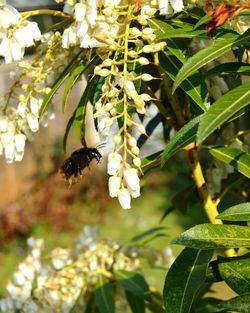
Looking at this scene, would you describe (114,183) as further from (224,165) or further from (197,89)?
(224,165)

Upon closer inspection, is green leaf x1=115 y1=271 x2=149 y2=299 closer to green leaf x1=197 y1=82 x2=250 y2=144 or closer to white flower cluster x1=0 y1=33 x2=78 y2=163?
white flower cluster x1=0 y1=33 x2=78 y2=163

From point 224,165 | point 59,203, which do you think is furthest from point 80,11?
point 59,203

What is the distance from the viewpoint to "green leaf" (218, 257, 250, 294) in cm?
112

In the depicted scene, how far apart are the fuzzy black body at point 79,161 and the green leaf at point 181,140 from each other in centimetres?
39

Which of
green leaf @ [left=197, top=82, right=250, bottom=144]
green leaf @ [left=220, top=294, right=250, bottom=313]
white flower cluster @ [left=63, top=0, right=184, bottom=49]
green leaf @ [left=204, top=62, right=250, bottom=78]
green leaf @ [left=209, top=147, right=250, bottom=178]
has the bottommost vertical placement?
green leaf @ [left=220, top=294, right=250, bottom=313]

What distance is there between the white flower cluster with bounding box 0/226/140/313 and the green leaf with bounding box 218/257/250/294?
0.63 m

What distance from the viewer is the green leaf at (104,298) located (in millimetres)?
1696

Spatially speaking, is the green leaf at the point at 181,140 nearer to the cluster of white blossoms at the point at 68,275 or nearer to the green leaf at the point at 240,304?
the green leaf at the point at 240,304

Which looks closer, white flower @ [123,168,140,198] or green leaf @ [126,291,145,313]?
white flower @ [123,168,140,198]

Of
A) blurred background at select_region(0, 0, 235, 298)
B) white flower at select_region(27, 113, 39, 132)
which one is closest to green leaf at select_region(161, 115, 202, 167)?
white flower at select_region(27, 113, 39, 132)

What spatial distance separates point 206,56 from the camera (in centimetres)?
106

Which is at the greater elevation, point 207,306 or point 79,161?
point 79,161

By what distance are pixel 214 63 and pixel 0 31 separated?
38cm

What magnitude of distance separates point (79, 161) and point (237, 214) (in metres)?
0.46
